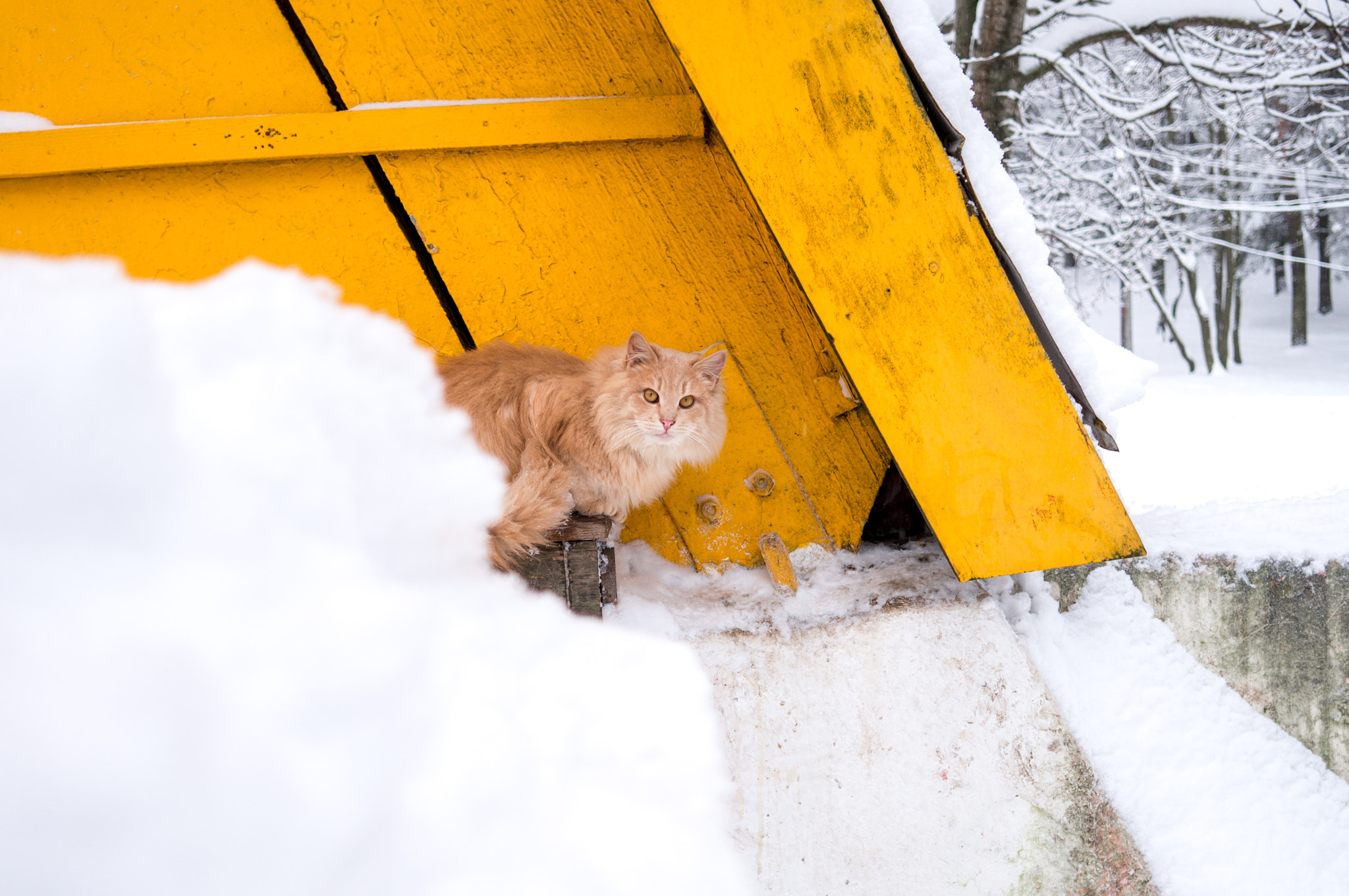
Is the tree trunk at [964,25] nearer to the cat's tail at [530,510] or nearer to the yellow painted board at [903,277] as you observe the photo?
the yellow painted board at [903,277]

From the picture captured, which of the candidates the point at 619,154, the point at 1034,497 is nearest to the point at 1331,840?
the point at 1034,497

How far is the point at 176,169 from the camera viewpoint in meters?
1.76

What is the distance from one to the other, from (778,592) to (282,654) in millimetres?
1111

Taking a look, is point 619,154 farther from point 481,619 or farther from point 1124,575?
point 1124,575

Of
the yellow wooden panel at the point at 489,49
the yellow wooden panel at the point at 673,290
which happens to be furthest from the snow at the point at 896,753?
the yellow wooden panel at the point at 489,49

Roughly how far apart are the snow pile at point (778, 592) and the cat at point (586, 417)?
25 cm

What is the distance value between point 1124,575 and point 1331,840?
2.31 ft

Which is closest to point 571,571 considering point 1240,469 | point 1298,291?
point 1240,469

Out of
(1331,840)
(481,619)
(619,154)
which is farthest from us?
(619,154)

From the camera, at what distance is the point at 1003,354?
4.95ft

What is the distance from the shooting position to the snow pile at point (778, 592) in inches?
67.4

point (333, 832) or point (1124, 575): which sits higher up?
point (333, 832)

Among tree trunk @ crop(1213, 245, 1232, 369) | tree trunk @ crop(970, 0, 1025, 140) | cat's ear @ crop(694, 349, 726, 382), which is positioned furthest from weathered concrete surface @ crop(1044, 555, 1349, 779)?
tree trunk @ crop(1213, 245, 1232, 369)

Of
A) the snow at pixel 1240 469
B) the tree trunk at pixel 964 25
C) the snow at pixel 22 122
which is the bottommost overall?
the snow at pixel 1240 469
